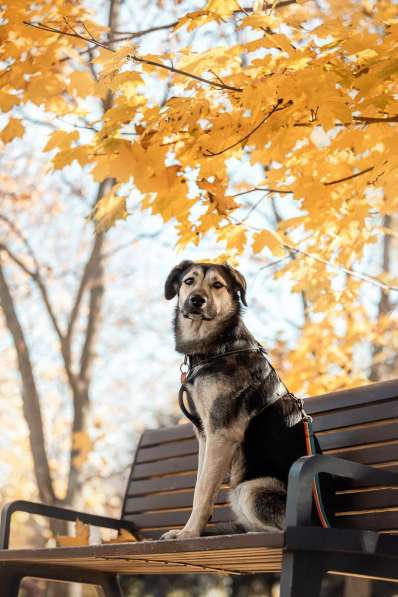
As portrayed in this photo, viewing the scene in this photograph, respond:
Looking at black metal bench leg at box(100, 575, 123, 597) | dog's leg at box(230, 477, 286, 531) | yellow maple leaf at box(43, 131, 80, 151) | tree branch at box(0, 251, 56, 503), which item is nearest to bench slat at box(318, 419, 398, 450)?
dog's leg at box(230, 477, 286, 531)

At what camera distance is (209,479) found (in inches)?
123

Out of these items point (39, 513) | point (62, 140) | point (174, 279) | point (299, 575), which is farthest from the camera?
point (39, 513)

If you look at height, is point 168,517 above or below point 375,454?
below

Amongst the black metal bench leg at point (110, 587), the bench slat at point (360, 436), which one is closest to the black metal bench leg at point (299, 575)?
the bench slat at point (360, 436)

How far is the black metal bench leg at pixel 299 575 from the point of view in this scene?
7.71ft

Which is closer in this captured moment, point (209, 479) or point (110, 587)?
point (209, 479)

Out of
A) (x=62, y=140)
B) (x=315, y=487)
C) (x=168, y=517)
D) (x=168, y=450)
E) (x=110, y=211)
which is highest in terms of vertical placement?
(x=62, y=140)

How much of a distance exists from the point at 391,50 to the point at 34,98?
195 cm

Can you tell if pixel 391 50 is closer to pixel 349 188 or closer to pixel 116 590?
pixel 349 188

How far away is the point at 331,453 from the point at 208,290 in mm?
937

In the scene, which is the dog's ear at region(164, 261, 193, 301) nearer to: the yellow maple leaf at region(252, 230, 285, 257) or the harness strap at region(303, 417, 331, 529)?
the yellow maple leaf at region(252, 230, 285, 257)

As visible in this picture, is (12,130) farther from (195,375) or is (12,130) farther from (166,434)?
(166,434)

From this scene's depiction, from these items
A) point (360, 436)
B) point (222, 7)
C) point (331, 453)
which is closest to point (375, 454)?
point (360, 436)

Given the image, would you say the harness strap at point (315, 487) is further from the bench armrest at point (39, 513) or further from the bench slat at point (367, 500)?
the bench armrest at point (39, 513)
